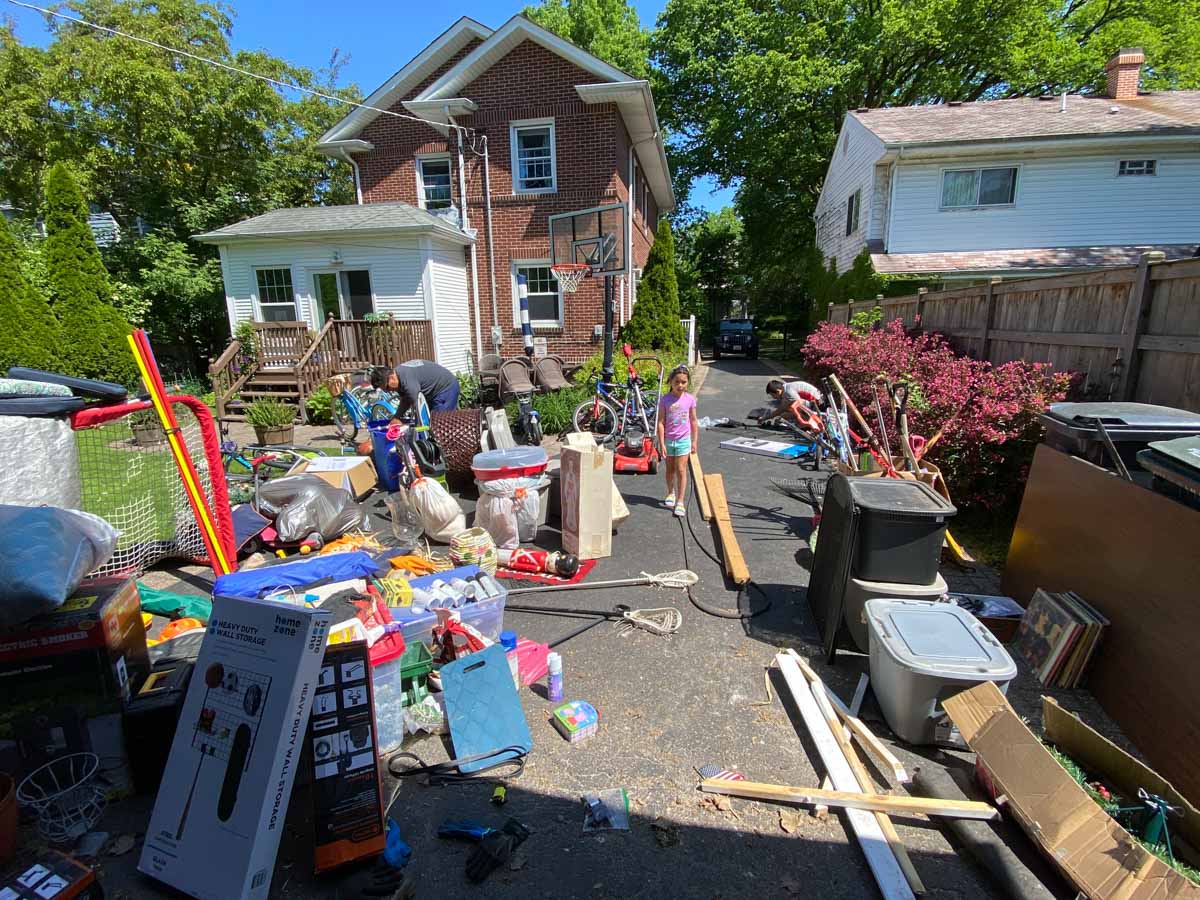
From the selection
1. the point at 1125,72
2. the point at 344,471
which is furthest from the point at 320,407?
the point at 1125,72

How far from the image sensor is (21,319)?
1267cm

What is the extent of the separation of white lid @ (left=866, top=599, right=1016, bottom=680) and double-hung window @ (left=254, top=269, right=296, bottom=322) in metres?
15.2

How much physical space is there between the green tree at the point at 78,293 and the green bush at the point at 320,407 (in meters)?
5.26

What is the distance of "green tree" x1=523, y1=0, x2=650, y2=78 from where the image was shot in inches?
1082

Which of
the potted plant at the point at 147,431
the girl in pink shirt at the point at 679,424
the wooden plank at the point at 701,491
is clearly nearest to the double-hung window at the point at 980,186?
the wooden plank at the point at 701,491

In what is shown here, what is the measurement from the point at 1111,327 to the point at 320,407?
12.5 metres

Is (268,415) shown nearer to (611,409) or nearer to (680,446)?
(611,409)

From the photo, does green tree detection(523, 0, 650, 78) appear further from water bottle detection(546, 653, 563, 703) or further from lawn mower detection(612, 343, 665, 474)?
water bottle detection(546, 653, 563, 703)

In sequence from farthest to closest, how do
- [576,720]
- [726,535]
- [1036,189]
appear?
[1036,189] → [726,535] → [576,720]

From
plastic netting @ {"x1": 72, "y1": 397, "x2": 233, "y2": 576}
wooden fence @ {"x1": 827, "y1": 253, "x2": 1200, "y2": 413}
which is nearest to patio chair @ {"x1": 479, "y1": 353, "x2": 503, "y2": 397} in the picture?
plastic netting @ {"x1": 72, "y1": 397, "x2": 233, "y2": 576}

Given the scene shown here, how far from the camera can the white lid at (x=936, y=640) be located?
2.83 m

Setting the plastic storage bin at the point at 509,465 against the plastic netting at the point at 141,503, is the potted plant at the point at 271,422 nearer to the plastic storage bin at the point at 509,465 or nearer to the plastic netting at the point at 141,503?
the plastic netting at the point at 141,503

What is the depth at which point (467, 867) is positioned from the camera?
2.34 meters

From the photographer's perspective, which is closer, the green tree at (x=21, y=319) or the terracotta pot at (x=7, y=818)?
the terracotta pot at (x=7, y=818)
